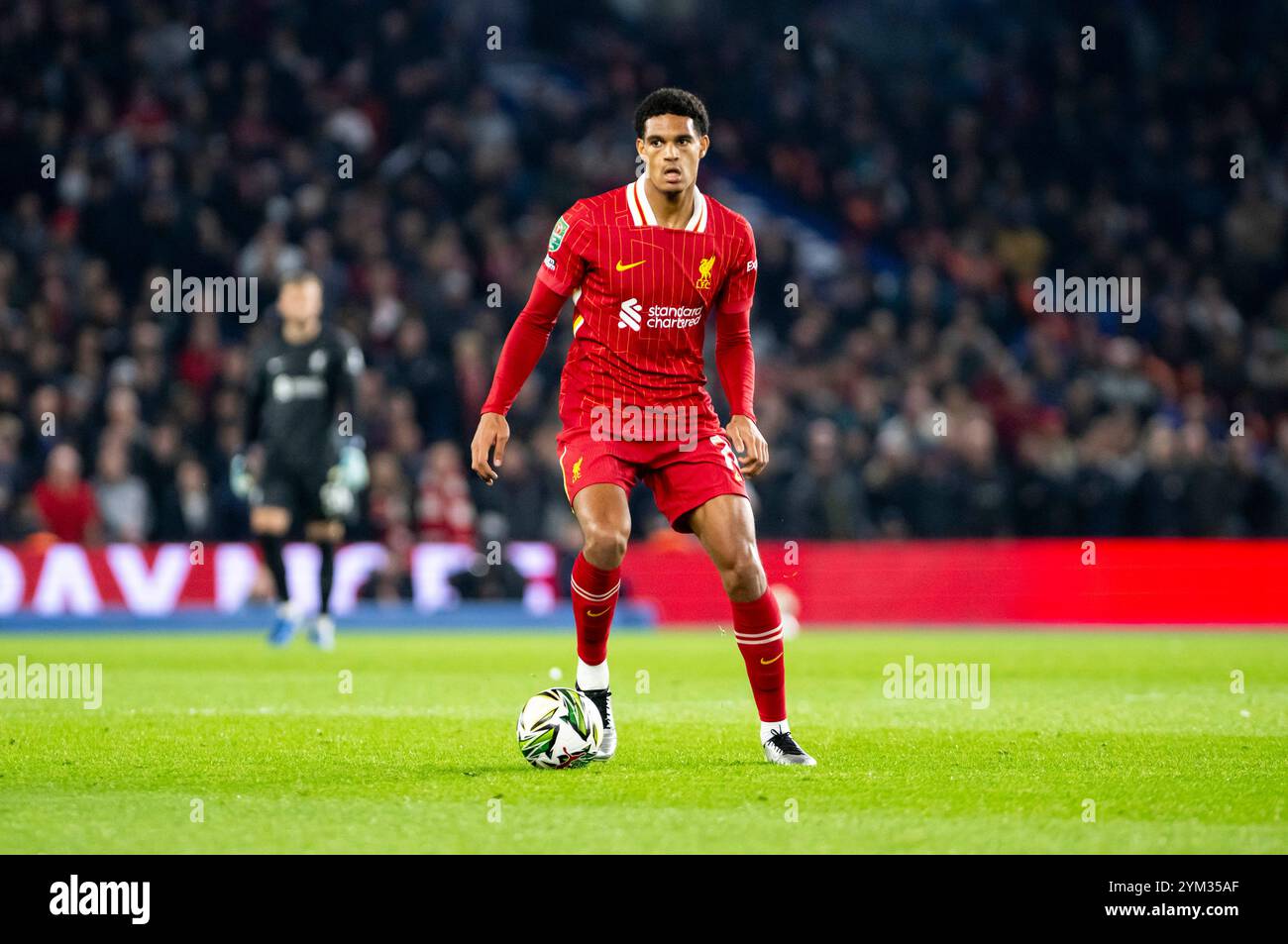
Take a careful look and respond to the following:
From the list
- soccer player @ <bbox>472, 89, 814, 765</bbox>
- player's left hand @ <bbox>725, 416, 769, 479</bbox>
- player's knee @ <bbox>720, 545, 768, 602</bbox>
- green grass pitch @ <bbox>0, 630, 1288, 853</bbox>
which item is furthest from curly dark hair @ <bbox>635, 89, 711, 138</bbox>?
green grass pitch @ <bbox>0, 630, 1288, 853</bbox>

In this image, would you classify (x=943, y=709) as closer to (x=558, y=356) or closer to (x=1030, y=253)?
(x=558, y=356)

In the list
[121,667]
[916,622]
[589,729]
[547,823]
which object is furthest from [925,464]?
[547,823]

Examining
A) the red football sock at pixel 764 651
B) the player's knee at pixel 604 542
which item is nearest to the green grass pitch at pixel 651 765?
the red football sock at pixel 764 651

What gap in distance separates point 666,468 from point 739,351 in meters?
0.60

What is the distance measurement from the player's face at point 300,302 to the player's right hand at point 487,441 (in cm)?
585

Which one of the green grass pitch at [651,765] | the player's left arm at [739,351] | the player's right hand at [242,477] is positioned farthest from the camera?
the player's right hand at [242,477]

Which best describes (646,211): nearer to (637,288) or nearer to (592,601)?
(637,288)

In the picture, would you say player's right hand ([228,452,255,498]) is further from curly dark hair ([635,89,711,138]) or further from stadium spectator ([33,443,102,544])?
curly dark hair ([635,89,711,138])

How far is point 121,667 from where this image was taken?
1146cm

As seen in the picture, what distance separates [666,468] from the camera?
22.8ft

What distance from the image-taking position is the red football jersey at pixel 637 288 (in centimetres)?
693

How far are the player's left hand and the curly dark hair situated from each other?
1.12 m

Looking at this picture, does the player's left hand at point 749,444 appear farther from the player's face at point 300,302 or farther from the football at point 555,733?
the player's face at point 300,302

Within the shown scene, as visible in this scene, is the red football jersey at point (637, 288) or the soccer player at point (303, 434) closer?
the red football jersey at point (637, 288)
